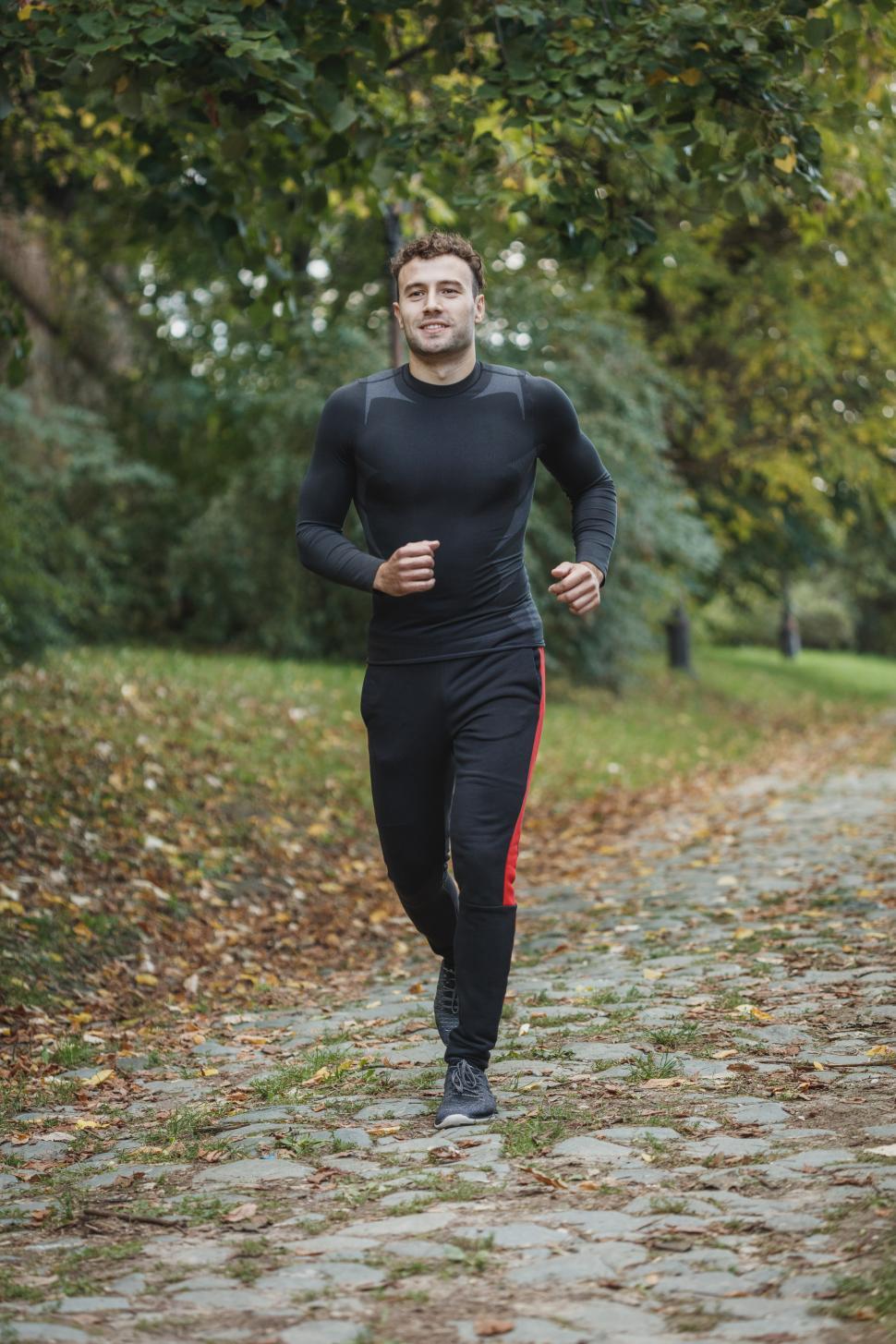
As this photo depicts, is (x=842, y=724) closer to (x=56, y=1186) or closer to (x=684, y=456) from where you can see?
(x=684, y=456)

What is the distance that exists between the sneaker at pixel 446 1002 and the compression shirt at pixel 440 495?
1231mm

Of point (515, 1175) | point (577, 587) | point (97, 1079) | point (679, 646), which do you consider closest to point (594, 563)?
point (577, 587)

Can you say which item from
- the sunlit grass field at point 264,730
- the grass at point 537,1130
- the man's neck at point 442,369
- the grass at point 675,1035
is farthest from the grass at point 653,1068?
the sunlit grass field at point 264,730

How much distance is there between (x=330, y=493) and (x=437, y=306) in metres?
0.65

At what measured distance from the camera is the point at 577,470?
5078 mm

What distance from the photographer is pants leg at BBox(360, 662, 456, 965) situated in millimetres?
4746

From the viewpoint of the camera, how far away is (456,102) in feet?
24.6

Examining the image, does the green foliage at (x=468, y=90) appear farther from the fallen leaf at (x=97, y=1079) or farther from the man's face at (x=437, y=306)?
the fallen leaf at (x=97, y=1079)

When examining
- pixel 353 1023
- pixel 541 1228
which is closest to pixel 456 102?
pixel 353 1023

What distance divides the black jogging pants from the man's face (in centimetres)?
95

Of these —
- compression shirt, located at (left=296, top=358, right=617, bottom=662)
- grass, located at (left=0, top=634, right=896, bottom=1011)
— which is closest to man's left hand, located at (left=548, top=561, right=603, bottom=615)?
compression shirt, located at (left=296, top=358, right=617, bottom=662)

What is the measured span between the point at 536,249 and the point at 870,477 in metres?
17.8

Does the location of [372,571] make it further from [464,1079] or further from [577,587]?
[464,1079]

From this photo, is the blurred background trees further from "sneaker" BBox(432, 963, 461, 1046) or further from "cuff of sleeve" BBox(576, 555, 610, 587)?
"sneaker" BBox(432, 963, 461, 1046)
